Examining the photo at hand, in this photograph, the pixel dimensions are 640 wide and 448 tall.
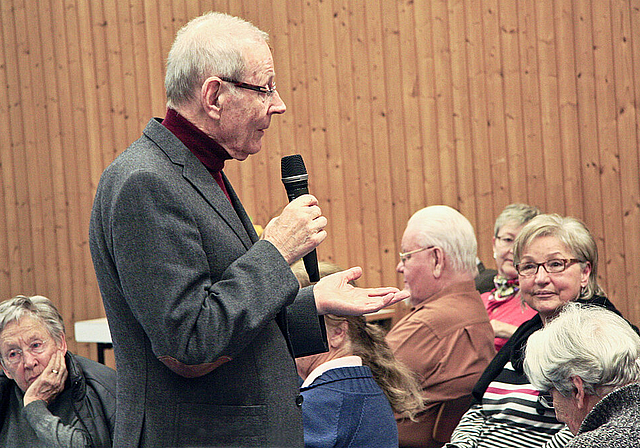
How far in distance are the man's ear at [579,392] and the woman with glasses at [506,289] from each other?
61.2 inches

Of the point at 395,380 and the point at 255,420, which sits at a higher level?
the point at 255,420

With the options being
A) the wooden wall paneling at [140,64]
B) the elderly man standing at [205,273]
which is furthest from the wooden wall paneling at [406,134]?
the elderly man standing at [205,273]

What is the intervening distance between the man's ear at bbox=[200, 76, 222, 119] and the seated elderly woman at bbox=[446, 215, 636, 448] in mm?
1603

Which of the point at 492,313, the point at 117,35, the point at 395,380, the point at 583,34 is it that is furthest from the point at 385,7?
the point at 395,380

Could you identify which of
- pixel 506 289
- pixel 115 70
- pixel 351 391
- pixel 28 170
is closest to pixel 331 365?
pixel 351 391

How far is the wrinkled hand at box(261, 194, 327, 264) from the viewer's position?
1466 mm

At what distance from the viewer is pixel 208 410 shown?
1.42 metres

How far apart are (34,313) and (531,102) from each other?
3.71 metres

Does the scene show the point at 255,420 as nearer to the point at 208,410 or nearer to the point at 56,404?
the point at 208,410

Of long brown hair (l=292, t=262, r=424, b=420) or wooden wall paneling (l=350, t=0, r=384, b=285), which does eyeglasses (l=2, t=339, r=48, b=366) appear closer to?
long brown hair (l=292, t=262, r=424, b=420)

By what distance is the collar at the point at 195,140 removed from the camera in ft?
5.06

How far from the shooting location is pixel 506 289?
3.98 meters

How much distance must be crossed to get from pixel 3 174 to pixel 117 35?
151 centimetres

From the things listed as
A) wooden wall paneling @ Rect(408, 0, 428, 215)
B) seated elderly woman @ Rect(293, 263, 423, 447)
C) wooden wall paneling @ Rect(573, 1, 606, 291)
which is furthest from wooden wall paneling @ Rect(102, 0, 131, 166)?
seated elderly woman @ Rect(293, 263, 423, 447)
